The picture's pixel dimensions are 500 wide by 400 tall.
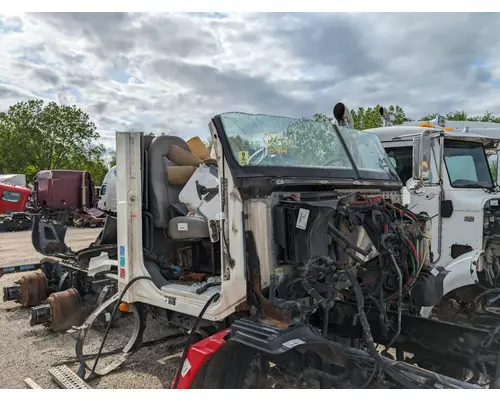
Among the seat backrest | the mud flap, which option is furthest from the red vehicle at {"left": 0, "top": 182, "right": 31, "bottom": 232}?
the seat backrest

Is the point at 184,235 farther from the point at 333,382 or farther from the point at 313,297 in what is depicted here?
the point at 333,382

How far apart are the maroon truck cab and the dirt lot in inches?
89.9

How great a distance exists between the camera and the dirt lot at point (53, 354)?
13.2 feet

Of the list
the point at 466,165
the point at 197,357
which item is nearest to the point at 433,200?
the point at 466,165

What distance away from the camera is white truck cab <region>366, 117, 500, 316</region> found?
5094 mm

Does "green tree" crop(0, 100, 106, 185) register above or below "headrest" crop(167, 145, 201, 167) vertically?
above

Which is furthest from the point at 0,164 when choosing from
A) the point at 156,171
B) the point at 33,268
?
the point at 156,171

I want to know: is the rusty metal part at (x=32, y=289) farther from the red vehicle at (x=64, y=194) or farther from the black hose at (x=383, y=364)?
the black hose at (x=383, y=364)

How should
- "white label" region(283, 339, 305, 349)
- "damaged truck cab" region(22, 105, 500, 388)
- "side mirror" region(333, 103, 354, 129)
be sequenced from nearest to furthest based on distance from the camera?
"white label" region(283, 339, 305, 349) < "damaged truck cab" region(22, 105, 500, 388) < "side mirror" region(333, 103, 354, 129)

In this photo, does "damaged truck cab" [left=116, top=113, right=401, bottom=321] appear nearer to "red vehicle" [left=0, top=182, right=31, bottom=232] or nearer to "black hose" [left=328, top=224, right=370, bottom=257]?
"black hose" [left=328, top=224, right=370, bottom=257]

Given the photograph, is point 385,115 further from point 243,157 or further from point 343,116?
point 243,157

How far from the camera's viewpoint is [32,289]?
6062 millimetres

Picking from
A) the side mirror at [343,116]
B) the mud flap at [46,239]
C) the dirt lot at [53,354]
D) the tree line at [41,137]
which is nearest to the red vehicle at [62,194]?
the mud flap at [46,239]

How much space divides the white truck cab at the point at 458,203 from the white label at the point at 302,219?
95.6 inches
